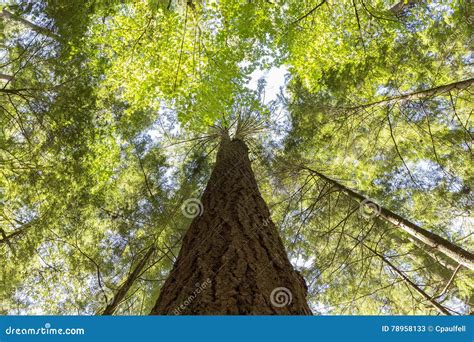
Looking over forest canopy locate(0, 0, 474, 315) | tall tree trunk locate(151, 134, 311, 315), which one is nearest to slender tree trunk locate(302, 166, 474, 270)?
forest canopy locate(0, 0, 474, 315)

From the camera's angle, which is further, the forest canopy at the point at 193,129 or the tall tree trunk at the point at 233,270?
the forest canopy at the point at 193,129

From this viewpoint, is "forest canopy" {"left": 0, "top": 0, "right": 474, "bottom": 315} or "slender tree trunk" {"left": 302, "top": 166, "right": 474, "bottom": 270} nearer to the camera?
"slender tree trunk" {"left": 302, "top": 166, "right": 474, "bottom": 270}

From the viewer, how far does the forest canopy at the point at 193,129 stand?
5.21m

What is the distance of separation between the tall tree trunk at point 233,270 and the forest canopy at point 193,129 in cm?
141

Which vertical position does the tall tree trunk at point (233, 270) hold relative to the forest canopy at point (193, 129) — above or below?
below

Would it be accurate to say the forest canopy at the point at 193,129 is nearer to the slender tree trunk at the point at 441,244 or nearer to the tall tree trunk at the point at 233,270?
the slender tree trunk at the point at 441,244

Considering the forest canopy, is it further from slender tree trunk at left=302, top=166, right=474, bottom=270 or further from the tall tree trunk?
the tall tree trunk

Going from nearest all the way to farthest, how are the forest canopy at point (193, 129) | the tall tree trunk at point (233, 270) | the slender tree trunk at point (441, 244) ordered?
the tall tree trunk at point (233, 270) → the slender tree trunk at point (441, 244) → the forest canopy at point (193, 129)

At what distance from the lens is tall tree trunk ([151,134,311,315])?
2.09 metres

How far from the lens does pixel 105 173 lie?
6387mm

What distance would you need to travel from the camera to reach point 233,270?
7.93ft

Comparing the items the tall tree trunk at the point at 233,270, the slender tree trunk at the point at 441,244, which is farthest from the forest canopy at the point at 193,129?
the tall tree trunk at the point at 233,270

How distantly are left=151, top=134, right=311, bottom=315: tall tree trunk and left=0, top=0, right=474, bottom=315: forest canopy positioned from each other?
1.41m

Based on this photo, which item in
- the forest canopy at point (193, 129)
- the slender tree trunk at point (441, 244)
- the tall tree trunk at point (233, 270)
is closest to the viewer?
the tall tree trunk at point (233, 270)
